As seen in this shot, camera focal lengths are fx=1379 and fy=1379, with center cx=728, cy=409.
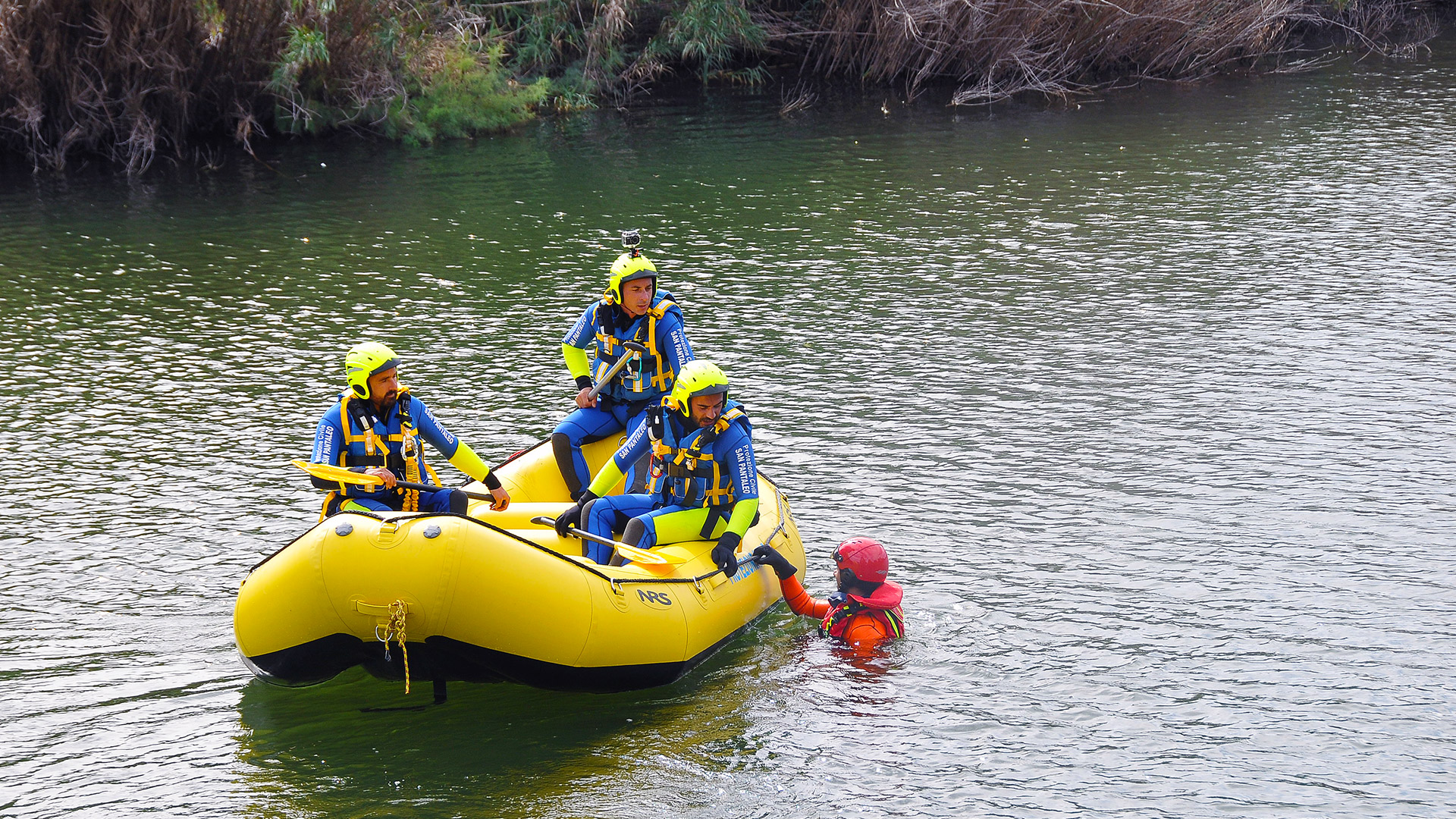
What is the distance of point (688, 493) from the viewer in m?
7.70

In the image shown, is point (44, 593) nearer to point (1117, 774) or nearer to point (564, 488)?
point (564, 488)

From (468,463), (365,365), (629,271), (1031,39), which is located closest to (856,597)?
(468,463)

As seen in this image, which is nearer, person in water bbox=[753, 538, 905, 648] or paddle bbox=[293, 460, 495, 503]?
paddle bbox=[293, 460, 495, 503]

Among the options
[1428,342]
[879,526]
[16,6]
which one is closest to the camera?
[879,526]

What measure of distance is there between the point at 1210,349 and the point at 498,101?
16.0 metres

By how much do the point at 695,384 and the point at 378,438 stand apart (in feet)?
5.70

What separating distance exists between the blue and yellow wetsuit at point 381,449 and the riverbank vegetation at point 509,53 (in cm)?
1490

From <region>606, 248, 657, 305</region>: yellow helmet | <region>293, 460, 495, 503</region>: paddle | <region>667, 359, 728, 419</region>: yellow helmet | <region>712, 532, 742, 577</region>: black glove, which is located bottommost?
<region>712, 532, 742, 577</region>: black glove

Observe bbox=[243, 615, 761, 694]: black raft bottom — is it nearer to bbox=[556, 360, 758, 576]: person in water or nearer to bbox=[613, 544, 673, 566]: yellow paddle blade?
bbox=[613, 544, 673, 566]: yellow paddle blade

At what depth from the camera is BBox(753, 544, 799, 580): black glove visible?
7793mm

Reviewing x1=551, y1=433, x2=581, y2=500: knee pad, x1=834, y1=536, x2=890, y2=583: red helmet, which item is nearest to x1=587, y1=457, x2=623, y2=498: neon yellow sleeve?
x1=551, y1=433, x2=581, y2=500: knee pad

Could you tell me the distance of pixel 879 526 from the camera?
9.57 meters

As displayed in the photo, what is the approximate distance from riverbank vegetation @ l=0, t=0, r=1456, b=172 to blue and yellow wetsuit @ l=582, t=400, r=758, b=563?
15371 millimetres

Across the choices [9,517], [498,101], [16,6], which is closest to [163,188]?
[16,6]
